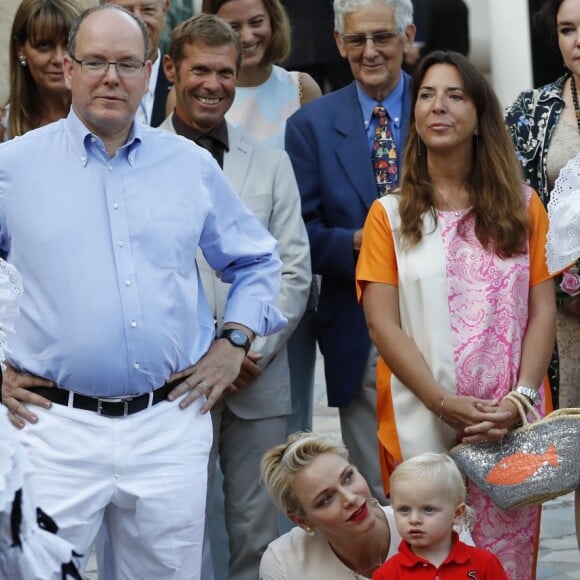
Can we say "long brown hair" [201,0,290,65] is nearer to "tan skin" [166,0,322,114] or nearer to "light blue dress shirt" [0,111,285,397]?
"tan skin" [166,0,322,114]

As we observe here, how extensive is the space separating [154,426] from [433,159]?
1421 mm

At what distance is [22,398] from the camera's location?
14.9ft

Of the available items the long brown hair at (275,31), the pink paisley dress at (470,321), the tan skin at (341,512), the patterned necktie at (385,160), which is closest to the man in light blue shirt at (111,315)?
the tan skin at (341,512)

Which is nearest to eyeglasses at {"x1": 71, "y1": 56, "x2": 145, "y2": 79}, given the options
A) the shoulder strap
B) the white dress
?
the white dress

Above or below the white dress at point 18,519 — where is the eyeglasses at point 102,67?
above

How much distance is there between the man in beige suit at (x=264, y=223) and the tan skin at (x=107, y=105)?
952 millimetres

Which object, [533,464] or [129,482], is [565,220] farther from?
[129,482]

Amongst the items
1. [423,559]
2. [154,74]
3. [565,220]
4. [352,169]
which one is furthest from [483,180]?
[154,74]

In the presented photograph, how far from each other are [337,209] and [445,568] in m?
1.78

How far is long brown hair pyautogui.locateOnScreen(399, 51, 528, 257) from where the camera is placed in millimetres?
5180

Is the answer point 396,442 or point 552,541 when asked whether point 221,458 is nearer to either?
point 396,442

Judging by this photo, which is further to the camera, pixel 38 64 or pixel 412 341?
pixel 38 64

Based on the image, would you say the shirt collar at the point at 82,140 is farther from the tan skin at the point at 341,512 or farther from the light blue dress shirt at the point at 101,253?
the tan skin at the point at 341,512

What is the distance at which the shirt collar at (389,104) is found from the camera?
611cm
